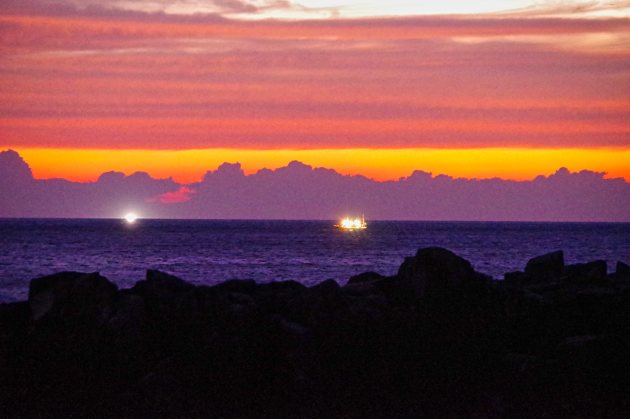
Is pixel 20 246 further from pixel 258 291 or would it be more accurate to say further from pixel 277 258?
pixel 258 291

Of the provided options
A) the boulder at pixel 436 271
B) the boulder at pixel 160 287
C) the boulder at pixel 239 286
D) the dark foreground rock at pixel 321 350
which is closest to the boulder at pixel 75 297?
the dark foreground rock at pixel 321 350

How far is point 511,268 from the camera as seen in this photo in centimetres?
7456

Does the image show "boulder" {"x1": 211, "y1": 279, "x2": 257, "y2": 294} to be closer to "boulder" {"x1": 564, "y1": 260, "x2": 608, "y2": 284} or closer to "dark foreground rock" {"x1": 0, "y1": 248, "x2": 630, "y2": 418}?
"dark foreground rock" {"x1": 0, "y1": 248, "x2": 630, "y2": 418}

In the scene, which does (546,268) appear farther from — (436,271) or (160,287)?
(160,287)

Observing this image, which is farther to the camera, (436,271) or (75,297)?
(436,271)

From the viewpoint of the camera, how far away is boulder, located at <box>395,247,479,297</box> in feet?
73.3

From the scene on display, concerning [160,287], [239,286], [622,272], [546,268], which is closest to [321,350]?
[160,287]

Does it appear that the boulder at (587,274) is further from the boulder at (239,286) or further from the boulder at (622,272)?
the boulder at (239,286)

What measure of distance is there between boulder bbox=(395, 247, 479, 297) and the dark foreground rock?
0.03 m

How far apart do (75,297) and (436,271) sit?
27.1ft

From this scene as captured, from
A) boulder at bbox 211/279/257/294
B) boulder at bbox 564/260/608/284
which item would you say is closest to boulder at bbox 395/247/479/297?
boulder at bbox 211/279/257/294

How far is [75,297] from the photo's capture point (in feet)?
70.7

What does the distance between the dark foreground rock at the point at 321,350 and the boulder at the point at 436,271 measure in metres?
0.03

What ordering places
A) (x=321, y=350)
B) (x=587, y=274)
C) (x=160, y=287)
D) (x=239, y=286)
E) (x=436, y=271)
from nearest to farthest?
(x=321, y=350), (x=436, y=271), (x=160, y=287), (x=239, y=286), (x=587, y=274)
